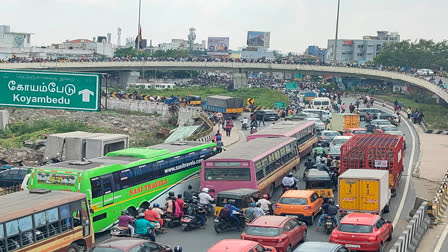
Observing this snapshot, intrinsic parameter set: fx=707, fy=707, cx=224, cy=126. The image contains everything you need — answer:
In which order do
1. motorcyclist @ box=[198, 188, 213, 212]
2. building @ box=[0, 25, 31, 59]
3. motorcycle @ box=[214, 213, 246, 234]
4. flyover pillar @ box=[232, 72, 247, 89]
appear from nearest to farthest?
motorcycle @ box=[214, 213, 246, 234]
motorcyclist @ box=[198, 188, 213, 212]
flyover pillar @ box=[232, 72, 247, 89]
building @ box=[0, 25, 31, 59]

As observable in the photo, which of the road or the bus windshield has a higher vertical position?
the bus windshield

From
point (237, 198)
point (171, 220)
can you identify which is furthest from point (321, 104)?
point (171, 220)

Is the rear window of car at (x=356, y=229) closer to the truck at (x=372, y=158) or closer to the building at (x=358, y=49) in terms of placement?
the truck at (x=372, y=158)

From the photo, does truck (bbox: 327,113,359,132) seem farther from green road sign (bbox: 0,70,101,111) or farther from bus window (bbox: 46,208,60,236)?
bus window (bbox: 46,208,60,236)

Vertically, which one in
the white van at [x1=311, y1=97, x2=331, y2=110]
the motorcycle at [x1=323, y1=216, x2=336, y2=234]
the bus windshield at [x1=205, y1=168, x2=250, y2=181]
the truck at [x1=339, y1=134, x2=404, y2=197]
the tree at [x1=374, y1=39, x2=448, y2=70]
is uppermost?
the tree at [x1=374, y1=39, x2=448, y2=70]

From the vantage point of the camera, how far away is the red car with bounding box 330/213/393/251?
2017 cm

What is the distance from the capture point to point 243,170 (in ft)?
88.8

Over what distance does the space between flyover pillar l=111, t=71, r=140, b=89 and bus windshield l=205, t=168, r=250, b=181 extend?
80.0m

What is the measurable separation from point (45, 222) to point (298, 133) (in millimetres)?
21766

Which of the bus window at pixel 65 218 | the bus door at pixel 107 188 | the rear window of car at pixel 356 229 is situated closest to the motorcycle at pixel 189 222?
the bus door at pixel 107 188

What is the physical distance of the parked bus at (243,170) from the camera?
88.3 feet

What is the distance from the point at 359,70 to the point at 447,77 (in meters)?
11.6

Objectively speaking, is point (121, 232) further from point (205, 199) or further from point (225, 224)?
point (205, 199)

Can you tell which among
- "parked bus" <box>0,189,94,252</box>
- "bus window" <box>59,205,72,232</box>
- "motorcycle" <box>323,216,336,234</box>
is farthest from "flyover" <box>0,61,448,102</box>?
"bus window" <box>59,205,72,232</box>
